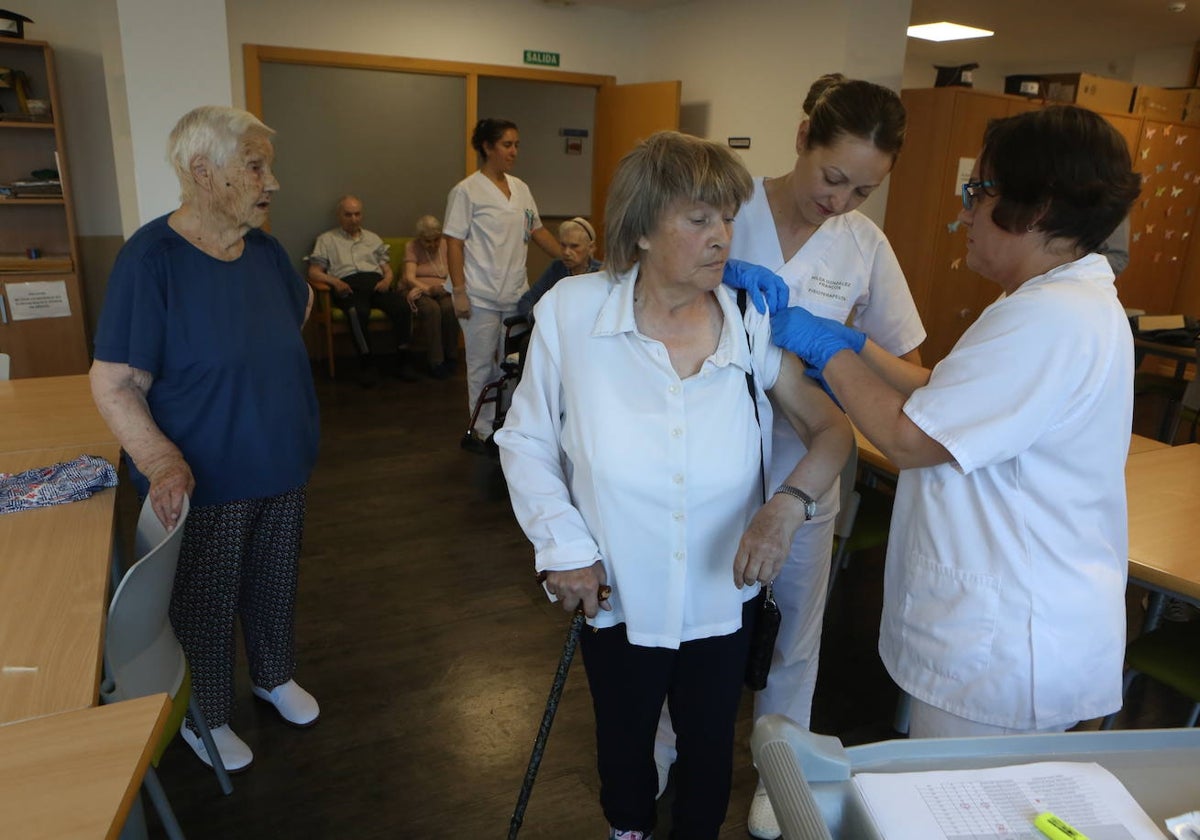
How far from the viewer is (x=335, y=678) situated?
2541 millimetres

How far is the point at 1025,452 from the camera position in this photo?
1.20 metres

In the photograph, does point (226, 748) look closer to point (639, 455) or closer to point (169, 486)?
point (169, 486)

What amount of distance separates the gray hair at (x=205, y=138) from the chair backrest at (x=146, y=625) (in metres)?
0.77

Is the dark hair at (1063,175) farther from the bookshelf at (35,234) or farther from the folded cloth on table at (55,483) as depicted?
the bookshelf at (35,234)

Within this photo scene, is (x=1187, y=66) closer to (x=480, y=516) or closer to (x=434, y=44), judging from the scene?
(x=434, y=44)

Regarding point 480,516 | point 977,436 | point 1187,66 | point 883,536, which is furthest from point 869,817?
point 1187,66

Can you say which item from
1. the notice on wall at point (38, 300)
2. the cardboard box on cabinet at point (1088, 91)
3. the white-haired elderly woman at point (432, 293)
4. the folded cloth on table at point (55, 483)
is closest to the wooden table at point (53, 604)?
the folded cloth on table at point (55, 483)

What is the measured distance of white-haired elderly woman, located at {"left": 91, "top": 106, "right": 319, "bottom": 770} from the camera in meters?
1.82

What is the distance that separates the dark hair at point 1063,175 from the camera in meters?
1.16

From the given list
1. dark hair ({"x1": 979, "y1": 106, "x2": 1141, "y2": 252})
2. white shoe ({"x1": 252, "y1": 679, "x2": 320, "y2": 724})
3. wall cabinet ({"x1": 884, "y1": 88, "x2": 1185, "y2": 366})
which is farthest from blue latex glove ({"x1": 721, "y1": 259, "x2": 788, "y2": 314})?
A: wall cabinet ({"x1": 884, "y1": 88, "x2": 1185, "y2": 366})

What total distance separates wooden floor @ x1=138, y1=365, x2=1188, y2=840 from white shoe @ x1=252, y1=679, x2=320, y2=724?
0.12 feet

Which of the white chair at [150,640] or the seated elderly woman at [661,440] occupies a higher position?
the seated elderly woman at [661,440]

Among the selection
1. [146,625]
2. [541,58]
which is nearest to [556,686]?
[146,625]

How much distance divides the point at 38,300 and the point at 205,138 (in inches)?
162
